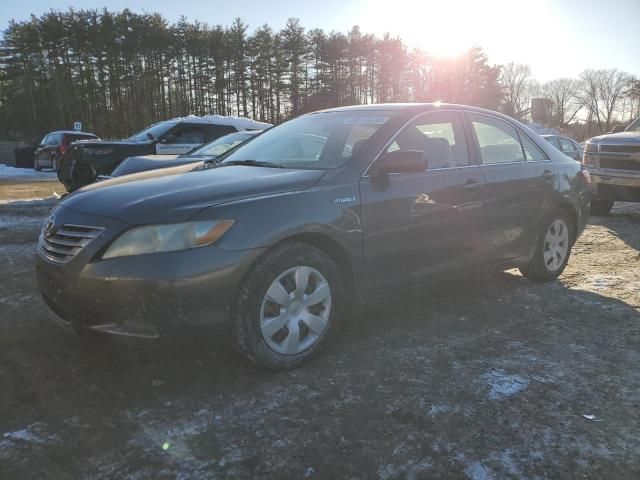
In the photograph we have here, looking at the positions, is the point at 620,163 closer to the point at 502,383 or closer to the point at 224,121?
the point at 502,383

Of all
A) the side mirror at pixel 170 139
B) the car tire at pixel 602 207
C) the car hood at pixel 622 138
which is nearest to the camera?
the car hood at pixel 622 138

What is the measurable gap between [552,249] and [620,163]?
15.8 feet

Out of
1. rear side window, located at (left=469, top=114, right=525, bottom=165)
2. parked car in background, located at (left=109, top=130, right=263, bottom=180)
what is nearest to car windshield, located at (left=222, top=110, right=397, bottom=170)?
rear side window, located at (left=469, top=114, right=525, bottom=165)

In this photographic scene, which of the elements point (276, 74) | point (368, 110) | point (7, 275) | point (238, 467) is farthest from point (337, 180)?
point (276, 74)

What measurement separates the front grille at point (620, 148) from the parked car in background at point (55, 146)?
1711 cm

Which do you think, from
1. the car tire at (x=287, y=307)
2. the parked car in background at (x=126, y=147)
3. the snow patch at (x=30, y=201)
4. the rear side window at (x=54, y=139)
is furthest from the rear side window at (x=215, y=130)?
the rear side window at (x=54, y=139)

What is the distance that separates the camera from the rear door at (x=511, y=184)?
4.18 metres

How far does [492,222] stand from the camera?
414 centimetres

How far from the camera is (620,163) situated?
28.4 ft

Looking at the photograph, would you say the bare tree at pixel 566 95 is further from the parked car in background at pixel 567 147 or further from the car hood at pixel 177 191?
the car hood at pixel 177 191

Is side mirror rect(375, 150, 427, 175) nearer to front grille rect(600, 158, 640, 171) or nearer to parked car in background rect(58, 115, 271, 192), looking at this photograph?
front grille rect(600, 158, 640, 171)

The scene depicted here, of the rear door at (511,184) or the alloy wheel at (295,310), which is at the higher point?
the rear door at (511,184)

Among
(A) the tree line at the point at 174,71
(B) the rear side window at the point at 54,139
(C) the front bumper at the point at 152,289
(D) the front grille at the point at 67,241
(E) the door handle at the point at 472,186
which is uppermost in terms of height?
(A) the tree line at the point at 174,71

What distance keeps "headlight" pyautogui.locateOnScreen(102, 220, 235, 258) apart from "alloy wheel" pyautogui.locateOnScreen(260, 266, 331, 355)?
1.63 feet
